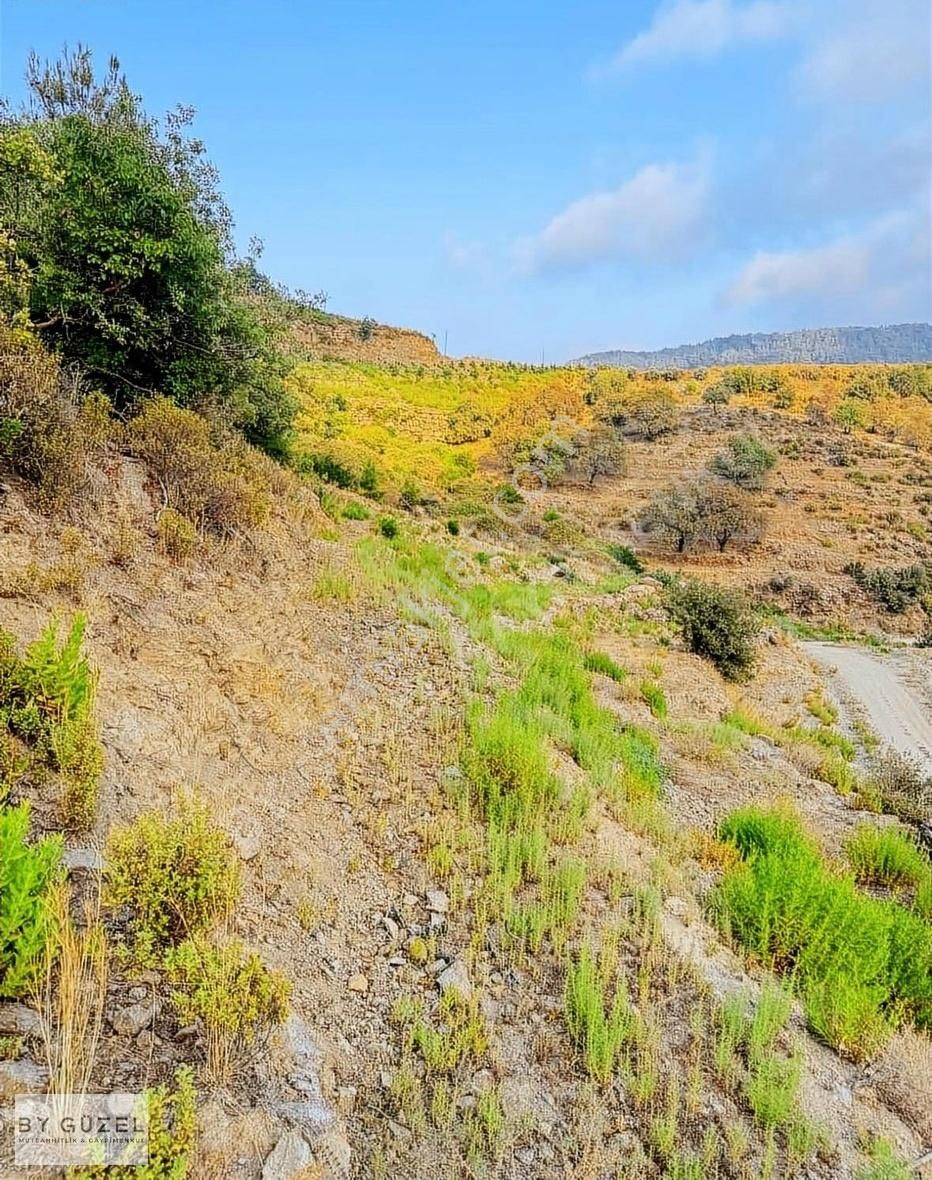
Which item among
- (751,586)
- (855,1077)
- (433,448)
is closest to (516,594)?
(855,1077)

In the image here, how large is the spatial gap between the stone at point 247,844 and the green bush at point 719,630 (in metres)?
11.4

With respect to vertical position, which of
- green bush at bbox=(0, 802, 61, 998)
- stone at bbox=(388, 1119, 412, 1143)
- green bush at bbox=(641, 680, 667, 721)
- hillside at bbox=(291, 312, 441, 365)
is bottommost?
green bush at bbox=(641, 680, 667, 721)

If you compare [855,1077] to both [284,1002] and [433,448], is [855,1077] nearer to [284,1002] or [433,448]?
[284,1002]

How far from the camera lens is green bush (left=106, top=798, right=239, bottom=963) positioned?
2.85 metres

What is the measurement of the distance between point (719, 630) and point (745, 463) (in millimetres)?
20519

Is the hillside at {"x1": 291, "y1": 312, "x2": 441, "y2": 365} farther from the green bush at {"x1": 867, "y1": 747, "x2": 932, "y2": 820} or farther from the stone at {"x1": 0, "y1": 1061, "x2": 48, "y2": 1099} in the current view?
the stone at {"x1": 0, "y1": 1061, "x2": 48, "y2": 1099}

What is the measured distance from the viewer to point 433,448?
35.3m

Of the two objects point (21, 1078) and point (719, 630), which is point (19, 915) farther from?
point (719, 630)

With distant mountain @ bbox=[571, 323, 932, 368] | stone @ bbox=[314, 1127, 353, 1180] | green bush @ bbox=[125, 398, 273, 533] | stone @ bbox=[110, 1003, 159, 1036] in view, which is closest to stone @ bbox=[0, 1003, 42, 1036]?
stone @ bbox=[110, 1003, 159, 1036]

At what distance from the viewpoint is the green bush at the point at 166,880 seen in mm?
2852

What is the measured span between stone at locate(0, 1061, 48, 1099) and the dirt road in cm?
1231

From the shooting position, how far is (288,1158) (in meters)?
2.28

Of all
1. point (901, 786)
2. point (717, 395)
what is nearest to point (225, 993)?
point (901, 786)

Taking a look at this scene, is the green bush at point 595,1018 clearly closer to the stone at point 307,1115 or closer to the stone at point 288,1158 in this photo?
the stone at point 307,1115
